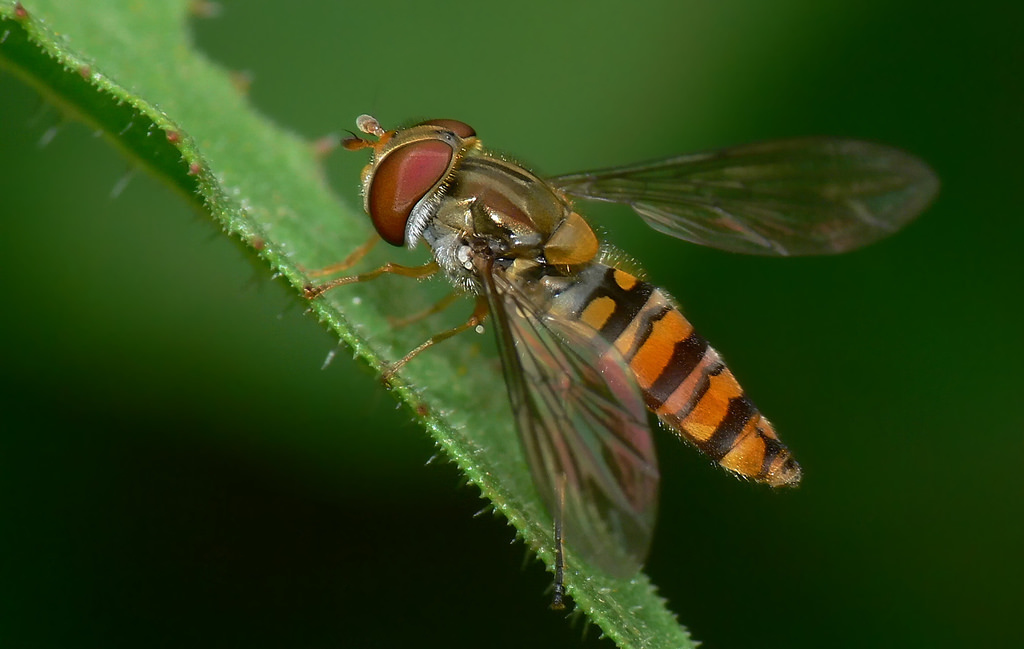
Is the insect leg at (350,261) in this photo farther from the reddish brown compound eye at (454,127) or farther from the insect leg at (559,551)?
the insect leg at (559,551)

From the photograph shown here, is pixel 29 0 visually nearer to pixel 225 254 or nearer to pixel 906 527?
pixel 225 254

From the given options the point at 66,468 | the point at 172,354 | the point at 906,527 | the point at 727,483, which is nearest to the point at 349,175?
the point at 172,354

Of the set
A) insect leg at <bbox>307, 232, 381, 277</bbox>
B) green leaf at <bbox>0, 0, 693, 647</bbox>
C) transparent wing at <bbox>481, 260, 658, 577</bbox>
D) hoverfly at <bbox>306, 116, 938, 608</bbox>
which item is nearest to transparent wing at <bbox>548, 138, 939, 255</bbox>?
hoverfly at <bbox>306, 116, 938, 608</bbox>

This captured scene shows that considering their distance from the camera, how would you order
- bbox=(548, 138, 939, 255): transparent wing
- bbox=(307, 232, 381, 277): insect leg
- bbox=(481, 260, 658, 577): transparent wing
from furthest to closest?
1. bbox=(548, 138, 939, 255): transparent wing
2. bbox=(307, 232, 381, 277): insect leg
3. bbox=(481, 260, 658, 577): transparent wing

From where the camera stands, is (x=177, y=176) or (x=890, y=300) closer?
(x=177, y=176)

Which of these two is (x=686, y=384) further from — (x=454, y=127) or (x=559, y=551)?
(x=454, y=127)

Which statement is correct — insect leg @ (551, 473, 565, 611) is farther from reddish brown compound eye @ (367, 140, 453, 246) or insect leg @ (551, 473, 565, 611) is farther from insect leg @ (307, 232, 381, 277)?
insect leg @ (307, 232, 381, 277)
